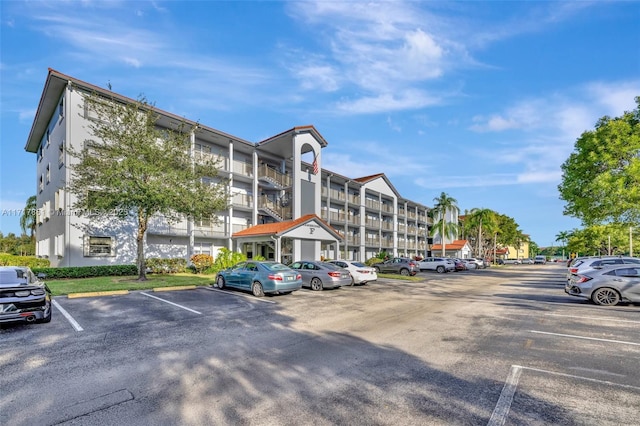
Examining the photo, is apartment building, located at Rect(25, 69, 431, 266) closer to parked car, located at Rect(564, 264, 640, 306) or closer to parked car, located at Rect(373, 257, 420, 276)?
parked car, located at Rect(373, 257, 420, 276)

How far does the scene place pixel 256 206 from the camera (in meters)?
30.1

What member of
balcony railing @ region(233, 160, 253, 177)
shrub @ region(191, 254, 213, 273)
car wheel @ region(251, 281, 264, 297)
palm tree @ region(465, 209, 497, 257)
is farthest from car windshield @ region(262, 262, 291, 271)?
palm tree @ region(465, 209, 497, 257)

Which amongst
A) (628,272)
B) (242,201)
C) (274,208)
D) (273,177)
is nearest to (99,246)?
(242,201)

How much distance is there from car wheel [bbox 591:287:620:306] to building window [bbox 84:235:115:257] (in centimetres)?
2536

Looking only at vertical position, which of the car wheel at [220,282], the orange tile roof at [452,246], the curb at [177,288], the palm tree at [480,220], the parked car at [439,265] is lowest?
the parked car at [439,265]

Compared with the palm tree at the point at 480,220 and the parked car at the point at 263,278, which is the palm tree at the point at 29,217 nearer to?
the parked car at the point at 263,278

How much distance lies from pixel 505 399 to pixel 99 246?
2388 centimetres

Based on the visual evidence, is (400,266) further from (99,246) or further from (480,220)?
(480,220)

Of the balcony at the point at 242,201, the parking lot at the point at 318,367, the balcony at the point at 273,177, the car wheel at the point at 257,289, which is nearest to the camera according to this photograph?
the parking lot at the point at 318,367

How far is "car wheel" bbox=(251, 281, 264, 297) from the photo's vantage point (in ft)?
45.2

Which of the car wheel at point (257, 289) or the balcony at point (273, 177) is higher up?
the balcony at point (273, 177)

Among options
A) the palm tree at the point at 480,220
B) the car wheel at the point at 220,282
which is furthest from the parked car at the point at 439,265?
the palm tree at the point at 480,220

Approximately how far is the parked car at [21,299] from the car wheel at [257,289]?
264 inches

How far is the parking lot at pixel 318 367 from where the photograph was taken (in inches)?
166
